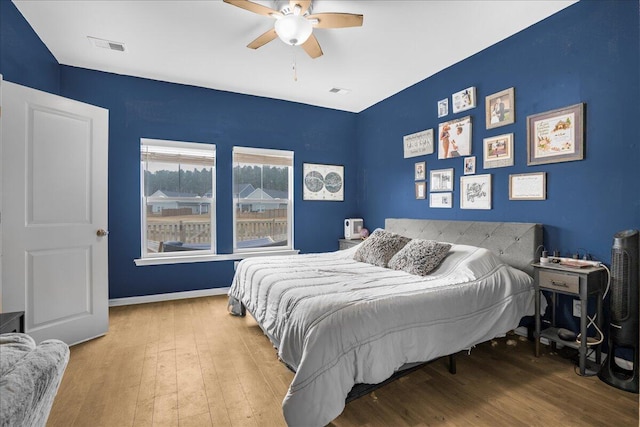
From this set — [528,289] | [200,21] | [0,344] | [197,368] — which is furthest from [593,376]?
[200,21]

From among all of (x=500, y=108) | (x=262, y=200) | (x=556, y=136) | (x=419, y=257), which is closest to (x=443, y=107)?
(x=500, y=108)

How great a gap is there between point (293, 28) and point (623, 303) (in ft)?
9.86

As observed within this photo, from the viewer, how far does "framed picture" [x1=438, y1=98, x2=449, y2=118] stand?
366 cm

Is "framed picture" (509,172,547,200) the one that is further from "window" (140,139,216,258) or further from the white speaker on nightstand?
"window" (140,139,216,258)

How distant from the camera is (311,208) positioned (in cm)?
503

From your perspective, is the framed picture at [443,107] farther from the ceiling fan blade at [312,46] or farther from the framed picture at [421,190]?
the ceiling fan blade at [312,46]

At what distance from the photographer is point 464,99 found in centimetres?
343

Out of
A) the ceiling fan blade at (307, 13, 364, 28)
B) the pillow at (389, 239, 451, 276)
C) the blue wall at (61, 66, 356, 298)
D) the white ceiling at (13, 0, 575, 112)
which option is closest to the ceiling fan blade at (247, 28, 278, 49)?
the white ceiling at (13, 0, 575, 112)

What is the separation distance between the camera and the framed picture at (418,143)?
12.8ft

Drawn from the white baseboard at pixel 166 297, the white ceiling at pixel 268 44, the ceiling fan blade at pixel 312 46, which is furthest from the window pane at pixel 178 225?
the ceiling fan blade at pixel 312 46

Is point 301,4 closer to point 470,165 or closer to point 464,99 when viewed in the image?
point 464,99

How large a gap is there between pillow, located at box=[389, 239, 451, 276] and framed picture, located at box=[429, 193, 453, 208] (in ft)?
3.08

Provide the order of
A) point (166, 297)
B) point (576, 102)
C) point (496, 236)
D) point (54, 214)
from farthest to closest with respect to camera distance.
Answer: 1. point (166, 297)
2. point (496, 236)
3. point (54, 214)
4. point (576, 102)

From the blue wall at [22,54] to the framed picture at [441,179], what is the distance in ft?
13.9
